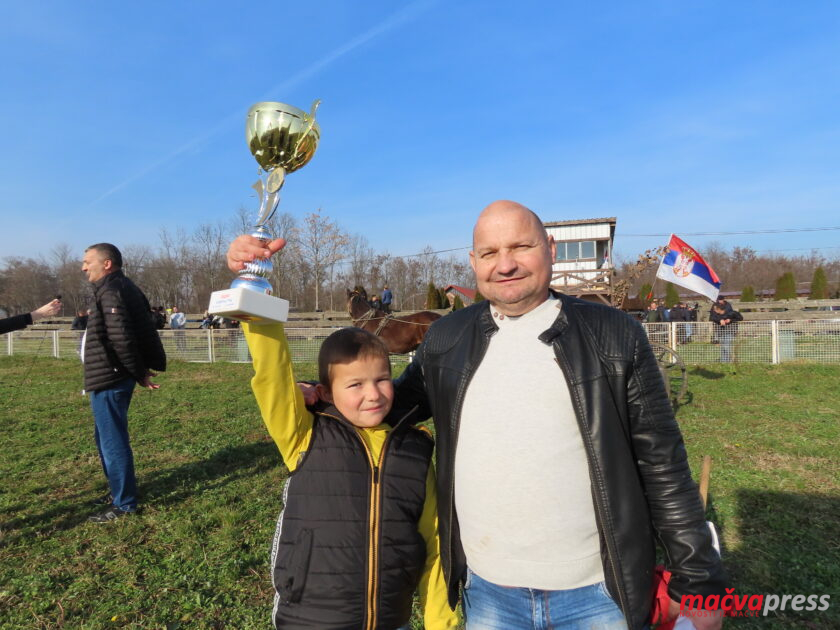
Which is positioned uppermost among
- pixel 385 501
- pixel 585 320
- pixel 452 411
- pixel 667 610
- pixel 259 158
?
pixel 259 158

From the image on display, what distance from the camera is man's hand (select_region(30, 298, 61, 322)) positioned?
425 centimetres

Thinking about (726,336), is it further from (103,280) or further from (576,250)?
(576,250)

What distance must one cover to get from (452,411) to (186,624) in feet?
8.04

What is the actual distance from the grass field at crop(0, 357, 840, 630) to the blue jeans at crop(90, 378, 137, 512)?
0.33m

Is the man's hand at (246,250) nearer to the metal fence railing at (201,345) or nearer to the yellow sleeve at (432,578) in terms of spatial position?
the yellow sleeve at (432,578)

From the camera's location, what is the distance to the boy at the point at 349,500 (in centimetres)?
163

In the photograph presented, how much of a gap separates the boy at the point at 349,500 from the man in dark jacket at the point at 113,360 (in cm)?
318

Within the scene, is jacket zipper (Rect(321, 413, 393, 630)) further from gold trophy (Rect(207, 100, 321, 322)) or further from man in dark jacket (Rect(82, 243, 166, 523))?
man in dark jacket (Rect(82, 243, 166, 523))

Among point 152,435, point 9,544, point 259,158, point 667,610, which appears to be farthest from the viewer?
point 152,435

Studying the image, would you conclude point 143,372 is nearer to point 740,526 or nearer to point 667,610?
point 667,610

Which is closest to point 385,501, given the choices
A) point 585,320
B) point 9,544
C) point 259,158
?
point 585,320

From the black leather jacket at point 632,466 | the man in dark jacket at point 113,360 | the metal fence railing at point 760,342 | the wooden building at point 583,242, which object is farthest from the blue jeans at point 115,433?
the wooden building at point 583,242

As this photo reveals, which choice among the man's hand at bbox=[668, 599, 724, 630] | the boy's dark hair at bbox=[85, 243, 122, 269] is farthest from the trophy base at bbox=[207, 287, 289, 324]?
the boy's dark hair at bbox=[85, 243, 122, 269]

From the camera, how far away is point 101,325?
426 centimetres
